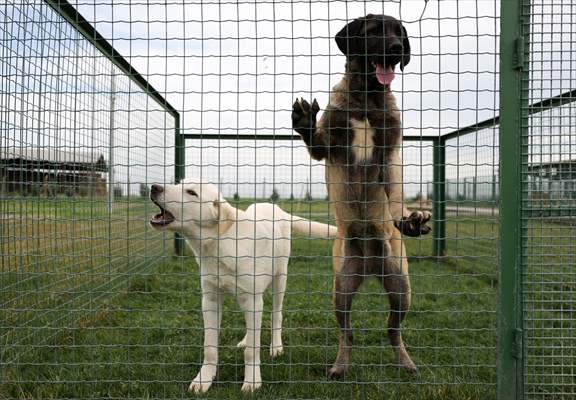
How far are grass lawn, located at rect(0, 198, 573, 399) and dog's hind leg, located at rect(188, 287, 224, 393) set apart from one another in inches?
3.8

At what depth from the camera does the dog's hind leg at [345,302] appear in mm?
3378

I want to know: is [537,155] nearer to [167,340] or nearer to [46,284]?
[167,340]

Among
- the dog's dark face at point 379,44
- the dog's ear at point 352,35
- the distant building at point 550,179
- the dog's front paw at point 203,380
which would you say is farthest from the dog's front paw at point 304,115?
the dog's front paw at point 203,380

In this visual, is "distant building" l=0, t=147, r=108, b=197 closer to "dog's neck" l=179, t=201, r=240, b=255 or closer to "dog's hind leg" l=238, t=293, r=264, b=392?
"dog's neck" l=179, t=201, r=240, b=255

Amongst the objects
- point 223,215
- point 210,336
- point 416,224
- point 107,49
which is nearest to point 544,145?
point 416,224

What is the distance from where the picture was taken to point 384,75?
307 cm

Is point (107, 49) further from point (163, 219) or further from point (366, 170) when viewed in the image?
point (366, 170)

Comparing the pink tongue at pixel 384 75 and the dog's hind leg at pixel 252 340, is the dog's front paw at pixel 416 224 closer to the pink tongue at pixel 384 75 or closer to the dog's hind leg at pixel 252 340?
the pink tongue at pixel 384 75

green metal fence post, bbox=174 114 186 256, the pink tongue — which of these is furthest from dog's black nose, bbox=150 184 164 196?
green metal fence post, bbox=174 114 186 256

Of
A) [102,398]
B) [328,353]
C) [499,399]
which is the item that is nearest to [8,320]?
[102,398]

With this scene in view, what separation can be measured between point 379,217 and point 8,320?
2697mm

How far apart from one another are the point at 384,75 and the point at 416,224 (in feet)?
3.10

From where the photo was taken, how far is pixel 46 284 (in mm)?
4027

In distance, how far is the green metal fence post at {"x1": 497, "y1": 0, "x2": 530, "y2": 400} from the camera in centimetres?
262
